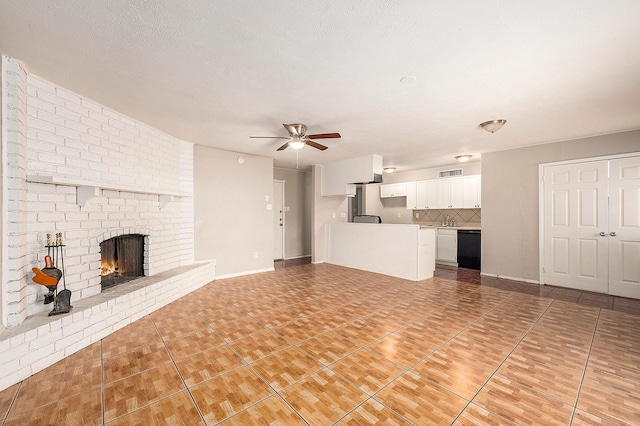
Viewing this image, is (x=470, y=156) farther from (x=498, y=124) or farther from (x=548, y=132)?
(x=498, y=124)

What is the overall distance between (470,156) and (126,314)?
6.52 metres

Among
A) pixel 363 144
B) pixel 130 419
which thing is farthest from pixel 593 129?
pixel 130 419

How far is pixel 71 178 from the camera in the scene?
251 centimetres

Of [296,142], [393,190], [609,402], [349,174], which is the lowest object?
[609,402]

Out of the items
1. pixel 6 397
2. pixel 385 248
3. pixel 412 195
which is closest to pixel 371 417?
pixel 6 397

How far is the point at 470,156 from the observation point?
5703mm

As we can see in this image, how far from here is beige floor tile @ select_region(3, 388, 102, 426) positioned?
1600 mm

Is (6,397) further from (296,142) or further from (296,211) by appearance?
(296,211)

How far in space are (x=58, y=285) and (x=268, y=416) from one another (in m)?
2.57

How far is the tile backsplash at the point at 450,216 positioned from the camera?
6.91 m

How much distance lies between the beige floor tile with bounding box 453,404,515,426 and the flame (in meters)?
3.89

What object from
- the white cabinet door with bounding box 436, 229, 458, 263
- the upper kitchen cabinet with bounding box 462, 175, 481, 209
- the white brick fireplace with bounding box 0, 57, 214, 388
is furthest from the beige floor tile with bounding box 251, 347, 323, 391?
the upper kitchen cabinet with bounding box 462, 175, 481, 209

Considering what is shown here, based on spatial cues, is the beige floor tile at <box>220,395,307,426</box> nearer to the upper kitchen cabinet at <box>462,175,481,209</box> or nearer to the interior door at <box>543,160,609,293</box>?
the interior door at <box>543,160,609,293</box>

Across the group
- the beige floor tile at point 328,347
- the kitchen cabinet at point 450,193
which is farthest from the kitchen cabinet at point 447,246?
the beige floor tile at point 328,347
